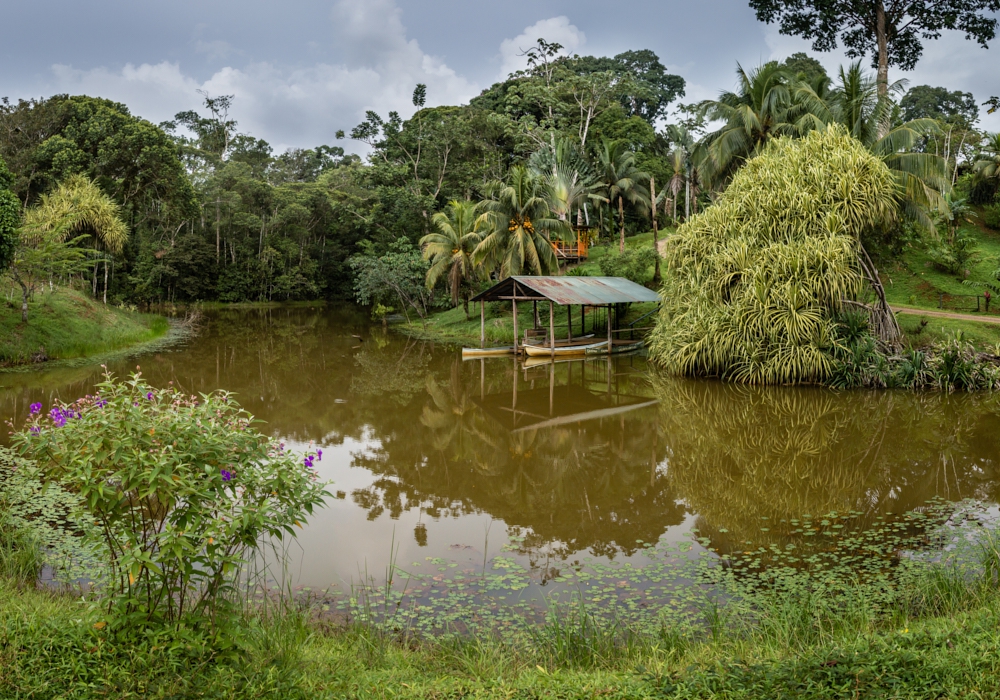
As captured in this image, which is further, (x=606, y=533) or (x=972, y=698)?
(x=606, y=533)

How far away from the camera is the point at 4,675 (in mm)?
3639

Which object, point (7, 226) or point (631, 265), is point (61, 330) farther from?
point (631, 265)

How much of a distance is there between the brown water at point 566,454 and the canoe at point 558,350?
5.26 ft

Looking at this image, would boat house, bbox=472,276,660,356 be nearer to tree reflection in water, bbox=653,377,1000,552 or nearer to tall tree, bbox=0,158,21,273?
tree reflection in water, bbox=653,377,1000,552

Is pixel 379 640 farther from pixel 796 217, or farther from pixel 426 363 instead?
pixel 426 363

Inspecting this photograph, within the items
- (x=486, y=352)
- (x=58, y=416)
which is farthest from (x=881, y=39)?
(x=58, y=416)

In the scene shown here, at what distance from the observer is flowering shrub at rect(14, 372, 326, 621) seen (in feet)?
12.8

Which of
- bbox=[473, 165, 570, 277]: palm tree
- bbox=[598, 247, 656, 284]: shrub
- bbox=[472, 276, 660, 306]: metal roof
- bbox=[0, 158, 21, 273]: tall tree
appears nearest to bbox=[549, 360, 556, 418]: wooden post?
bbox=[472, 276, 660, 306]: metal roof

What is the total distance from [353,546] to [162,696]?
3612 mm

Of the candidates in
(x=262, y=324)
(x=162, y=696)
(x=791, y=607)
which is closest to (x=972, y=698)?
(x=791, y=607)

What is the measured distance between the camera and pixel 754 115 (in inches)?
894

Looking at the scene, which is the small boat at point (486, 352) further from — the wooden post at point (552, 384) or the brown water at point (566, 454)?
the wooden post at point (552, 384)

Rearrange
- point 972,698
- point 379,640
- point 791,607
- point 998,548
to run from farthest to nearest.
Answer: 1. point 998,548
2. point 791,607
3. point 379,640
4. point 972,698

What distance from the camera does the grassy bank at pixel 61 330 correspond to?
58.4 feet
